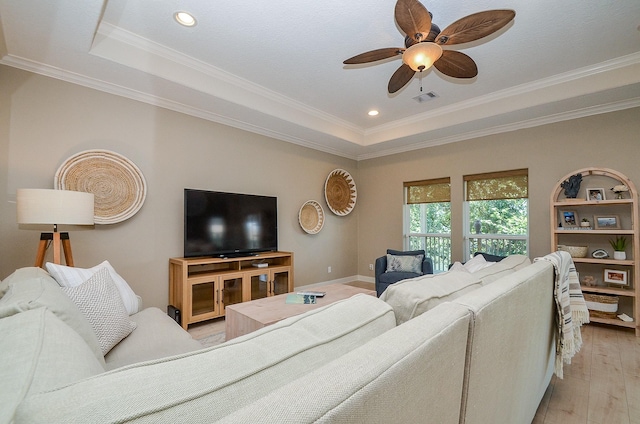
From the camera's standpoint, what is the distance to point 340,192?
17.7 feet

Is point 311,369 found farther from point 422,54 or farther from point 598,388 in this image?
point 598,388

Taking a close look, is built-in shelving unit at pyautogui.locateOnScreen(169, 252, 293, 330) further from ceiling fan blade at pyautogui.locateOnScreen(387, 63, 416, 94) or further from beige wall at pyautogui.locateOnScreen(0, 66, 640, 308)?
ceiling fan blade at pyautogui.locateOnScreen(387, 63, 416, 94)

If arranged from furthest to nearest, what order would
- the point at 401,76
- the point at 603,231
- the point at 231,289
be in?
1. the point at 231,289
2. the point at 603,231
3. the point at 401,76

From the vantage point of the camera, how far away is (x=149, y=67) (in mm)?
2723

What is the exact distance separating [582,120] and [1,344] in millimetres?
5068

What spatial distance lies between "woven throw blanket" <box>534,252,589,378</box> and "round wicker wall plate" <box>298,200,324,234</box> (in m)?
3.40

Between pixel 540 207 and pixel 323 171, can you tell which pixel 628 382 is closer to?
pixel 540 207

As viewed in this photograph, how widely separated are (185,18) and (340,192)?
360cm

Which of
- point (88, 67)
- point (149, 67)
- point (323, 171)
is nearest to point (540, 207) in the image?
point (323, 171)

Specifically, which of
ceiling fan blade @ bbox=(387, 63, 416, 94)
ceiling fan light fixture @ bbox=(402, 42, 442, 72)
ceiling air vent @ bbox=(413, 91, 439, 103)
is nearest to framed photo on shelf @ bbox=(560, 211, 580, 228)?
ceiling air vent @ bbox=(413, 91, 439, 103)

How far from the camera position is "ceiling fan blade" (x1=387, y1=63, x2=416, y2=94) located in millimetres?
2455

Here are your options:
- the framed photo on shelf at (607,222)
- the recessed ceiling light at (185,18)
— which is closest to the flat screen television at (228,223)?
the recessed ceiling light at (185,18)

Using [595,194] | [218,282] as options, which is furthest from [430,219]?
[218,282]

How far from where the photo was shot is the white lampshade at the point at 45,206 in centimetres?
202
